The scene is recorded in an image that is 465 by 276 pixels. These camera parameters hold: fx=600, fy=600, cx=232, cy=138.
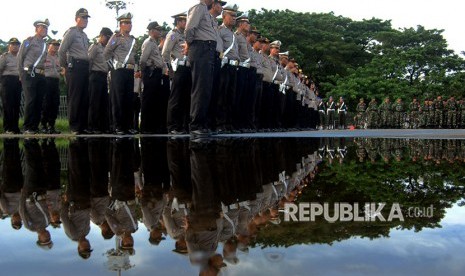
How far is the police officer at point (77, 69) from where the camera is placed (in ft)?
31.9

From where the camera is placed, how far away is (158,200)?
2.06 metres

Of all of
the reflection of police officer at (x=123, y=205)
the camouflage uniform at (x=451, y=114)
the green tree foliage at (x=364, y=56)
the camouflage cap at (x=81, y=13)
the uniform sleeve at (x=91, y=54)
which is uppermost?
the green tree foliage at (x=364, y=56)

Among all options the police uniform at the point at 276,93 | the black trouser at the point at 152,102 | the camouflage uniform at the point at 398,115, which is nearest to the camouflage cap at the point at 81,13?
the black trouser at the point at 152,102

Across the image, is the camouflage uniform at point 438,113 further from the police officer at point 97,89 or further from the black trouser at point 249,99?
the police officer at point 97,89

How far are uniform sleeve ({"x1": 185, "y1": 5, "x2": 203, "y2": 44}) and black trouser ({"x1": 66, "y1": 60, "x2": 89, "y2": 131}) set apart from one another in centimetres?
347

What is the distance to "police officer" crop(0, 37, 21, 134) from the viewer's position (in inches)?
487

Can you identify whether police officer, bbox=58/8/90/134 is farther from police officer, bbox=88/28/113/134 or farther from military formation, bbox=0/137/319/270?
military formation, bbox=0/137/319/270

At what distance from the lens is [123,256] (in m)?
1.15

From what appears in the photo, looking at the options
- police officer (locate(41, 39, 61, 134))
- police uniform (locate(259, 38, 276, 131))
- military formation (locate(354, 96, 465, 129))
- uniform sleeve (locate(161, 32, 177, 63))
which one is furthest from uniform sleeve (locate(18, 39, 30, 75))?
military formation (locate(354, 96, 465, 129))

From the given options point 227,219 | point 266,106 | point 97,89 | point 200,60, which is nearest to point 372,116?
point 266,106

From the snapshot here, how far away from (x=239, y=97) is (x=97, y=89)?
2.42 meters

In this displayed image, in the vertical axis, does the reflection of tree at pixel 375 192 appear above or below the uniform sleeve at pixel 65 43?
below

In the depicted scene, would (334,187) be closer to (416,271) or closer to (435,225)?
(435,225)

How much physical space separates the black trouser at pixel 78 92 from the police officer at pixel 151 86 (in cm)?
95
